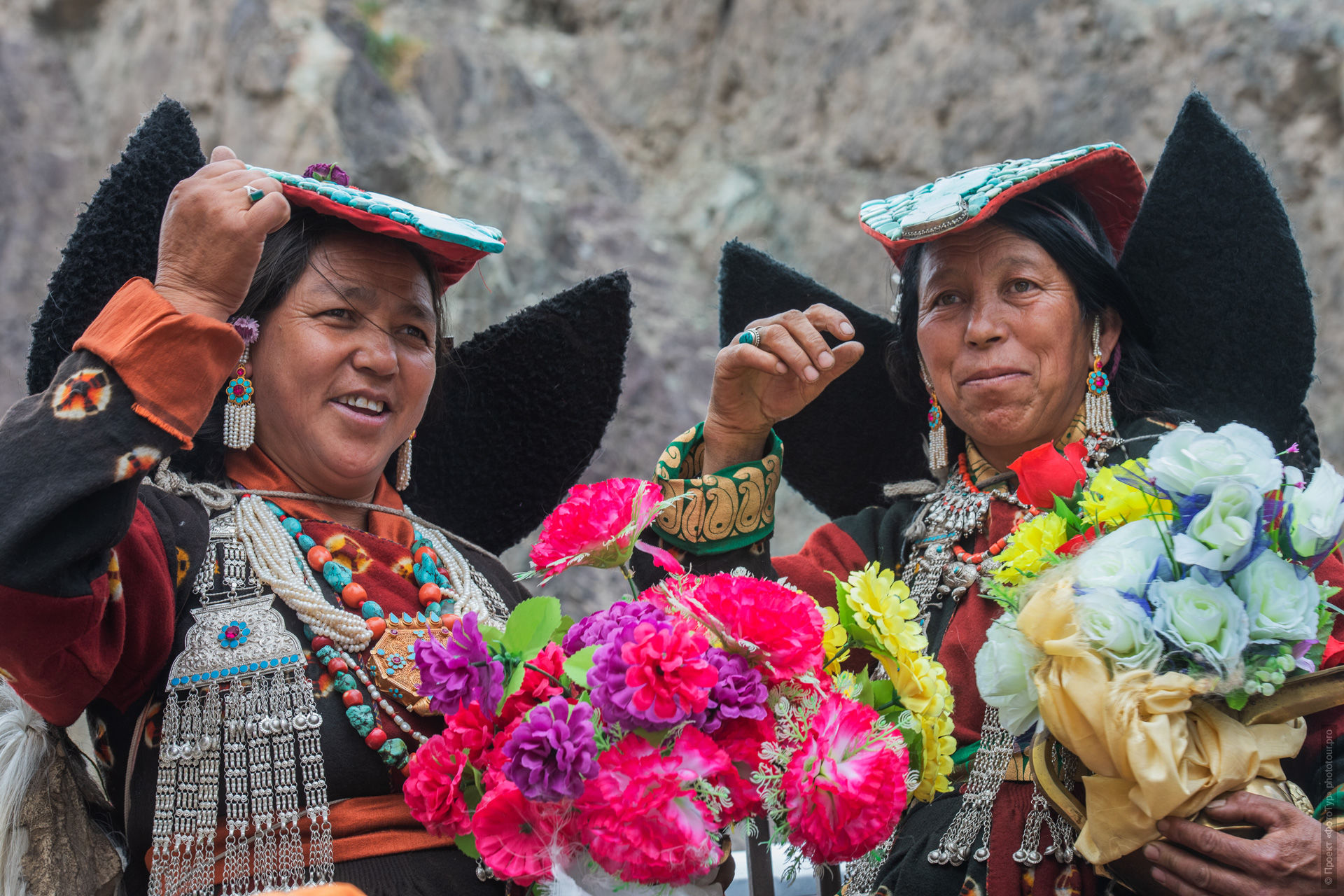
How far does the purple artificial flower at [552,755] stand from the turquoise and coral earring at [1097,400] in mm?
1520

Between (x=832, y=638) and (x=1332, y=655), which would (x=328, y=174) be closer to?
(x=832, y=638)

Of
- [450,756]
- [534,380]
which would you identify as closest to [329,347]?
[534,380]

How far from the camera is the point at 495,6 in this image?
1088cm

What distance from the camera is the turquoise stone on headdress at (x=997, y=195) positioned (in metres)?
2.43

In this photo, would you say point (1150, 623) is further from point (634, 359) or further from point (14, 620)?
point (634, 359)

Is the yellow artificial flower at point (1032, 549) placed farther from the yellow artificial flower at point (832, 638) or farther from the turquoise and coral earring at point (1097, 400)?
the turquoise and coral earring at point (1097, 400)

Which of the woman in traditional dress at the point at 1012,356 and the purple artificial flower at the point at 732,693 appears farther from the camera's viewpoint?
the woman in traditional dress at the point at 1012,356

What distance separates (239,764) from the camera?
1921 mm

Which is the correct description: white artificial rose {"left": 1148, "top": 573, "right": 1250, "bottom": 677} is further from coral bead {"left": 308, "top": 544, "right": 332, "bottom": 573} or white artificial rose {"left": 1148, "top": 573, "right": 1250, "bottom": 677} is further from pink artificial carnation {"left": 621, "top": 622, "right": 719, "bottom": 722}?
coral bead {"left": 308, "top": 544, "right": 332, "bottom": 573}

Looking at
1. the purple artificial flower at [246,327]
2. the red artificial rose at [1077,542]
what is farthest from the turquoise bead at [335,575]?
the red artificial rose at [1077,542]

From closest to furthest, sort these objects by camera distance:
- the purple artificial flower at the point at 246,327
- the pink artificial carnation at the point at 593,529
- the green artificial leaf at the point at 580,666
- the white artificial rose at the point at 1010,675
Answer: the green artificial leaf at the point at 580,666 < the pink artificial carnation at the point at 593,529 < the white artificial rose at the point at 1010,675 < the purple artificial flower at the point at 246,327

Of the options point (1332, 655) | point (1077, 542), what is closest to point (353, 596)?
point (1077, 542)

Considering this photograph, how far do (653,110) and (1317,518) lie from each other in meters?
9.74

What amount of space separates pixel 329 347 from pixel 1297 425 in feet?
6.99
